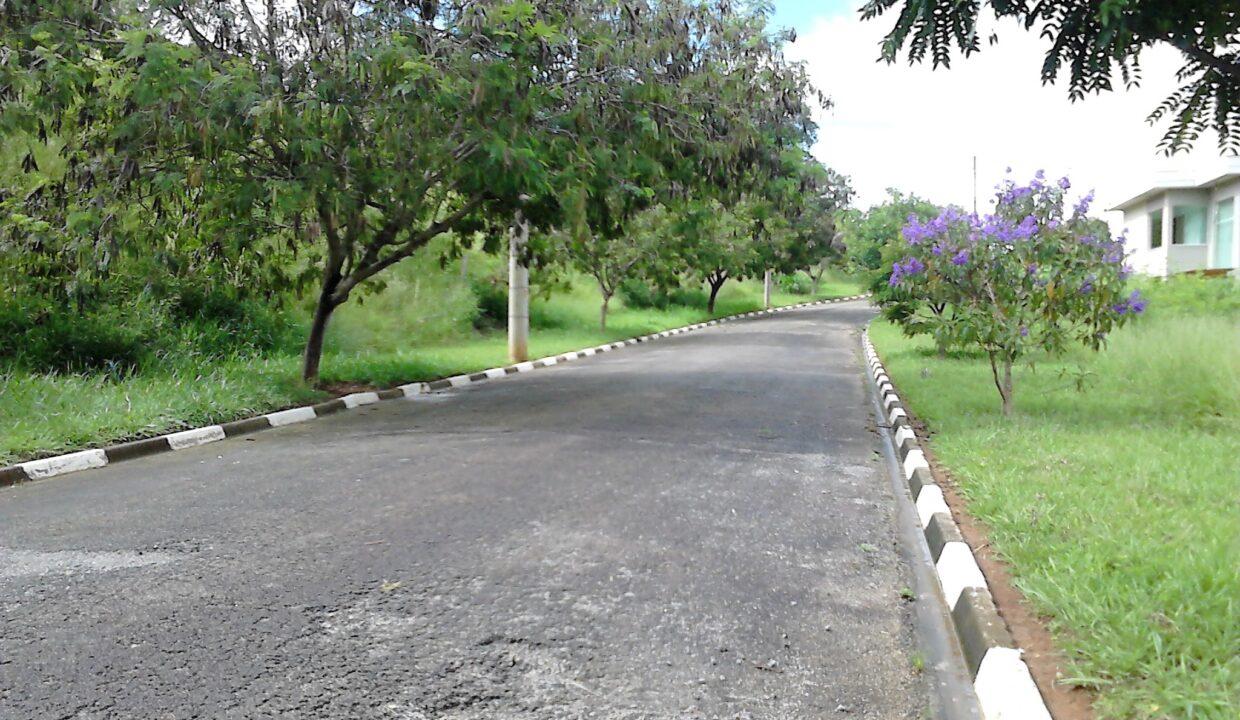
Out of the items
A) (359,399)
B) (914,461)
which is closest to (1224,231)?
(914,461)

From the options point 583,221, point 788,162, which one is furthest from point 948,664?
→ point 788,162

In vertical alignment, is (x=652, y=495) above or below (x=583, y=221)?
below

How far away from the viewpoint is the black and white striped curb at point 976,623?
309cm

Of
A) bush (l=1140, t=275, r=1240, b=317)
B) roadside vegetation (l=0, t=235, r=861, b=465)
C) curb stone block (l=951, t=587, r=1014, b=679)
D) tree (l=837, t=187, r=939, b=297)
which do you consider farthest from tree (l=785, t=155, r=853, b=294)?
curb stone block (l=951, t=587, r=1014, b=679)

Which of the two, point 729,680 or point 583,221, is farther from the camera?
point 583,221

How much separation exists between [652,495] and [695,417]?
4.00 m

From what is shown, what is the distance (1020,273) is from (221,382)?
28.0 feet

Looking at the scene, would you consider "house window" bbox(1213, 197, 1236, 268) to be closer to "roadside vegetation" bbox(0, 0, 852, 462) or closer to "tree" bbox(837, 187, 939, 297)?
"tree" bbox(837, 187, 939, 297)

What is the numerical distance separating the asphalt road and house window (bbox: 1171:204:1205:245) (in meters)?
26.3

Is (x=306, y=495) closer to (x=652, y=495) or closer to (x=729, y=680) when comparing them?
(x=652, y=495)

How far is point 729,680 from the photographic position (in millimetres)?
3361

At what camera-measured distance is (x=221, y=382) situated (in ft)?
36.1

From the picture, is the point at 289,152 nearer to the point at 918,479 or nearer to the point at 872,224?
the point at 918,479

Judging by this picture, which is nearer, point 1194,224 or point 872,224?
point 1194,224
